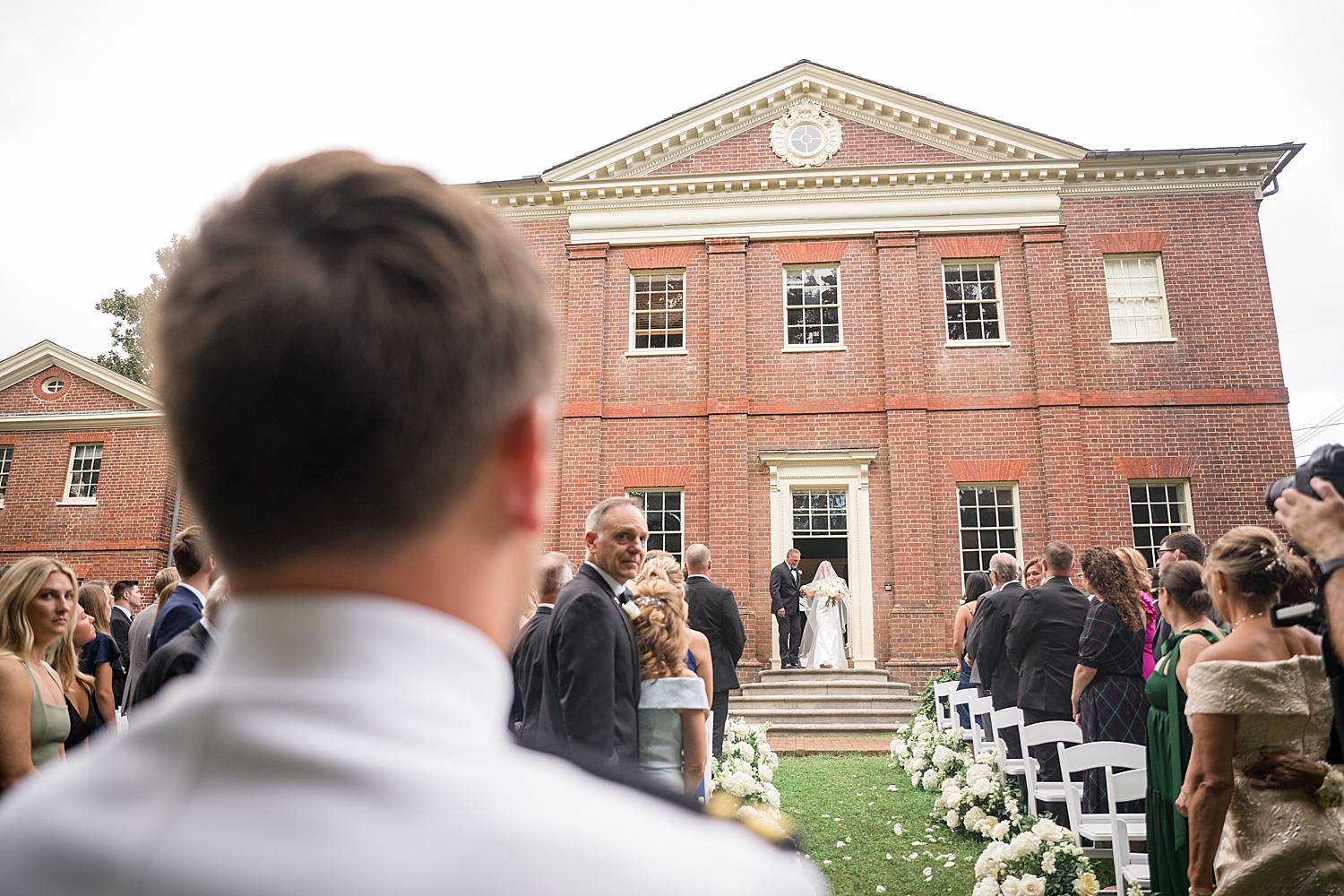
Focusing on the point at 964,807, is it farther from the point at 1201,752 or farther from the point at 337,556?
the point at 337,556

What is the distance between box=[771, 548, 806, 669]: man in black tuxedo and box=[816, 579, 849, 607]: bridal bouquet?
0.57 metres

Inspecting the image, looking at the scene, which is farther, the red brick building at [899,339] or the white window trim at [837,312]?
the white window trim at [837,312]

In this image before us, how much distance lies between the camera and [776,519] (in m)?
16.0

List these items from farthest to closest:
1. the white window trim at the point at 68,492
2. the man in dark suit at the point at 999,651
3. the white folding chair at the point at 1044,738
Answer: the white window trim at the point at 68,492 → the man in dark suit at the point at 999,651 → the white folding chair at the point at 1044,738

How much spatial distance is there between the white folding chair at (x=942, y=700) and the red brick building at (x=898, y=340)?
131 inches

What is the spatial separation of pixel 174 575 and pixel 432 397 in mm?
6986

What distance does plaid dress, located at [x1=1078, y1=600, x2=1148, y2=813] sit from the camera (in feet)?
20.7

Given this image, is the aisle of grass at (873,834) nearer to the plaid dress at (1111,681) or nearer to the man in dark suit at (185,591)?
the plaid dress at (1111,681)

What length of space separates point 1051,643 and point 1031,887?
2879 millimetres

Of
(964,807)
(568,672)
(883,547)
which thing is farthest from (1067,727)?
(883,547)

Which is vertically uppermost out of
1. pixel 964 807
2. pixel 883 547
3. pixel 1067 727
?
pixel 883 547

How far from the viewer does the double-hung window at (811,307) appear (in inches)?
667

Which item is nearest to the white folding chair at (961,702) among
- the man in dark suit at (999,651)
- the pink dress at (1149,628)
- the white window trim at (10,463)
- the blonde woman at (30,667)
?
the man in dark suit at (999,651)

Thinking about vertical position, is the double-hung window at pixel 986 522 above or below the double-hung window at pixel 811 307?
below
